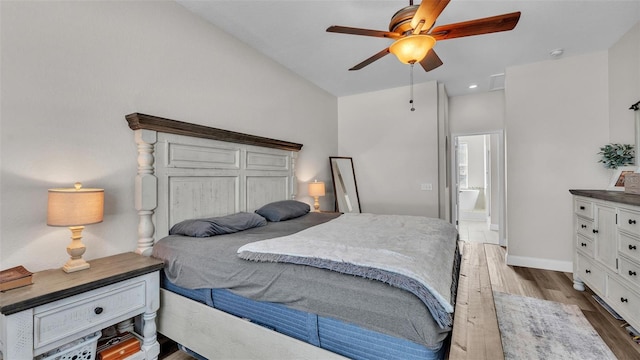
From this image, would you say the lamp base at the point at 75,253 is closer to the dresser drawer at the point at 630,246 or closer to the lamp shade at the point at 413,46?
the lamp shade at the point at 413,46

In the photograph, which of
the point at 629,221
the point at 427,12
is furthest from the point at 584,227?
the point at 427,12

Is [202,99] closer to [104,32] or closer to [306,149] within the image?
[104,32]

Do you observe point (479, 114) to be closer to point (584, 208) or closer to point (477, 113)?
point (477, 113)

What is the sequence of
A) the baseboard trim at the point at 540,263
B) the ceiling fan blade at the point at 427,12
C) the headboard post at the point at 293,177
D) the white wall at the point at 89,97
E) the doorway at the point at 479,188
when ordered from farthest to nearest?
1. the doorway at the point at 479,188
2. the headboard post at the point at 293,177
3. the baseboard trim at the point at 540,263
4. the white wall at the point at 89,97
5. the ceiling fan blade at the point at 427,12

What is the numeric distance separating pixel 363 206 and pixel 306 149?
57.3 inches

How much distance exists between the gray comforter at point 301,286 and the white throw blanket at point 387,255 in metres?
0.04

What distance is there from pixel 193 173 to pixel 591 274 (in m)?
3.80

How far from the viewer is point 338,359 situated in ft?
3.69

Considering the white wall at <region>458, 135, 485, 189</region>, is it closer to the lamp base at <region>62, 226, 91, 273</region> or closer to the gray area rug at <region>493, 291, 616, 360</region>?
the gray area rug at <region>493, 291, 616, 360</region>

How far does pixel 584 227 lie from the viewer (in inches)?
105

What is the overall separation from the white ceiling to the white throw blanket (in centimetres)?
189

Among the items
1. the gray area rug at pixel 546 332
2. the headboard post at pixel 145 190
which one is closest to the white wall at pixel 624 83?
the gray area rug at pixel 546 332

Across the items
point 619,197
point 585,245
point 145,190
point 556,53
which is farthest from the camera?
point 556,53

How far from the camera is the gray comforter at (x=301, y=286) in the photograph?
1.01 metres
